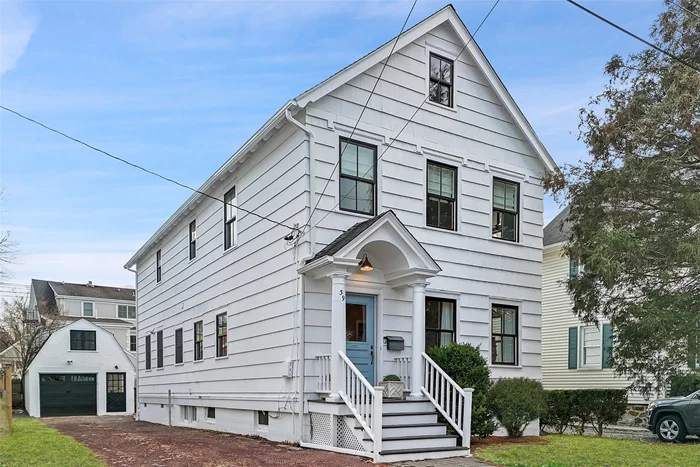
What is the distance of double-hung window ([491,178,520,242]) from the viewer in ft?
47.4

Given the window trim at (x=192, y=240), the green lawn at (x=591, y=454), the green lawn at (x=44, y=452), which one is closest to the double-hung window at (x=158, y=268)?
the window trim at (x=192, y=240)

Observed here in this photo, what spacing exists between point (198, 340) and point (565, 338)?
14277mm

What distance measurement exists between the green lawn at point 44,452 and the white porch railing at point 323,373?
143 inches

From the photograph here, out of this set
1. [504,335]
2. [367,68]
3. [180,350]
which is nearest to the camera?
[367,68]

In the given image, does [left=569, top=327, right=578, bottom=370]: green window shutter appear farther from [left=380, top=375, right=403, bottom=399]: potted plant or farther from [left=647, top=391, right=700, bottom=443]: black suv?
[left=380, top=375, right=403, bottom=399]: potted plant

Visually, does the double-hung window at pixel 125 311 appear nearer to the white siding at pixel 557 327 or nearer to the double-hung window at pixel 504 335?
the white siding at pixel 557 327

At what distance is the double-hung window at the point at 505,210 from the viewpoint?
14.5m

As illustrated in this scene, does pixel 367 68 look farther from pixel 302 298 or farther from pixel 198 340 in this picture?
pixel 198 340

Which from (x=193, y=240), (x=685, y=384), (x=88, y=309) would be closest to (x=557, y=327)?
(x=685, y=384)

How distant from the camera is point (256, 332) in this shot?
510 inches

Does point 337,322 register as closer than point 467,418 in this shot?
No

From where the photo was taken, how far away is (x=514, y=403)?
12320 mm

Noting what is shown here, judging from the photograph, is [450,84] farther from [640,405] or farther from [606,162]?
[640,405]

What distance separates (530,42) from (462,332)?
6153 millimetres
